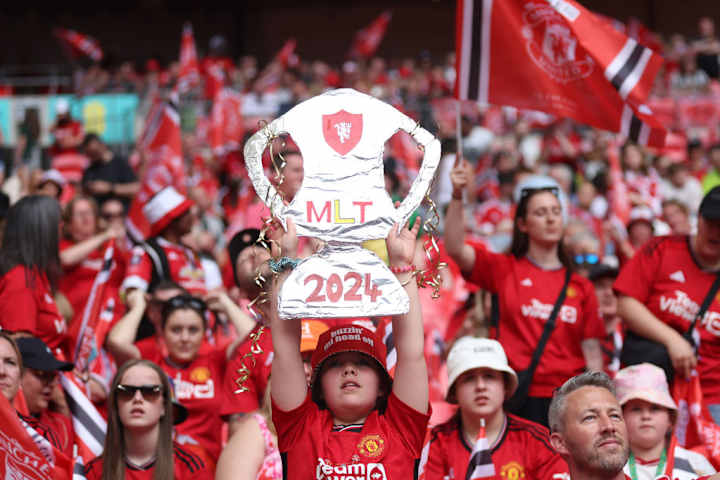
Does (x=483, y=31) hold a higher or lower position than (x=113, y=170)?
higher

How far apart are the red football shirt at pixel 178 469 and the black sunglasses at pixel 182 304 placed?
45.6 inches

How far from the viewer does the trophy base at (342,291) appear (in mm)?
3225

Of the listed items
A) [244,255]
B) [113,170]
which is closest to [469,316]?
[244,255]

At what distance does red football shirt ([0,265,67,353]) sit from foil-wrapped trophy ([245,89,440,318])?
250 cm

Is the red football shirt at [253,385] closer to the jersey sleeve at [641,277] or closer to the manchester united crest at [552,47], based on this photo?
the jersey sleeve at [641,277]

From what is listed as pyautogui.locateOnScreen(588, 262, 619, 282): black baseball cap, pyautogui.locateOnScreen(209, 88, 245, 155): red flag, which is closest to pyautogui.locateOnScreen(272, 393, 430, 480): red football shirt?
pyautogui.locateOnScreen(588, 262, 619, 282): black baseball cap

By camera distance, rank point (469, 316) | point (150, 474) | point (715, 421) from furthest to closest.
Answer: point (469, 316) → point (715, 421) → point (150, 474)

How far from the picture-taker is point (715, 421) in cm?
498

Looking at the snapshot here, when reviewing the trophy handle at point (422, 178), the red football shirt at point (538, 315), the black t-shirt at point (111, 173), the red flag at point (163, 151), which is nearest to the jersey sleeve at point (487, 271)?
the red football shirt at point (538, 315)

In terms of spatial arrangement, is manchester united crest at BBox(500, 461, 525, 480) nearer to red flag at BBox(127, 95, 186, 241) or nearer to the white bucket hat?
the white bucket hat

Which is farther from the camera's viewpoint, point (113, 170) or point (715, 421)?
point (113, 170)

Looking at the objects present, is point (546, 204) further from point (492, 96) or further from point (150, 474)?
point (150, 474)

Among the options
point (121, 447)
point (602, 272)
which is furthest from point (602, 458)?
point (602, 272)

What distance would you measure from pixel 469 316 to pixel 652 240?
1.66 m
